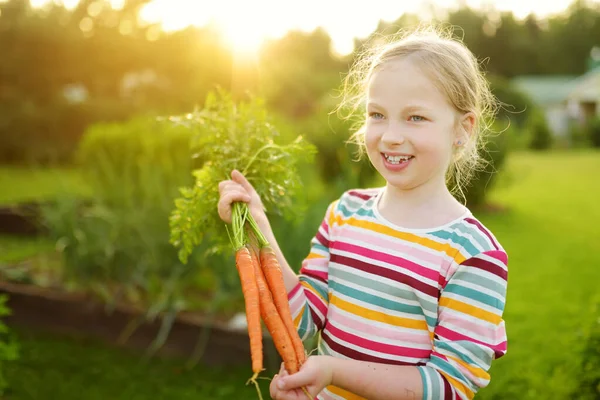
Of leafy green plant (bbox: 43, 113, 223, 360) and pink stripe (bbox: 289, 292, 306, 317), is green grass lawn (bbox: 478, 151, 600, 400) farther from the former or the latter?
leafy green plant (bbox: 43, 113, 223, 360)

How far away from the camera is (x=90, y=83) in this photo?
675 inches

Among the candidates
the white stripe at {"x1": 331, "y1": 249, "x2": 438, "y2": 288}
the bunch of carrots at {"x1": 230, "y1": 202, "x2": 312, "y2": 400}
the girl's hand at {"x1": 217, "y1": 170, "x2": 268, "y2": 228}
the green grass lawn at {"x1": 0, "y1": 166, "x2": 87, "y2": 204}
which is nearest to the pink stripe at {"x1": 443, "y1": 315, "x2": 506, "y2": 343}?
the white stripe at {"x1": 331, "y1": 249, "x2": 438, "y2": 288}

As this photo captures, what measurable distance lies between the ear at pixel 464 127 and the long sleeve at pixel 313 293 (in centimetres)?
46

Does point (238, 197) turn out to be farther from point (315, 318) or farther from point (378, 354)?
point (378, 354)

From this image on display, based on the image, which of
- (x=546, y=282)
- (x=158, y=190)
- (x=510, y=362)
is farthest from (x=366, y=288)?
(x=546, y=282)

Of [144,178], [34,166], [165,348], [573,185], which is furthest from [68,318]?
[573,185]

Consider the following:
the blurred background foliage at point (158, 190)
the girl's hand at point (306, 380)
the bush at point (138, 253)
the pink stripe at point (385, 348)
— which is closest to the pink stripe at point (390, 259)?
the pink stripe at point (385, 348)

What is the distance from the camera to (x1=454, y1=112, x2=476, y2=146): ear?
5.30 ft

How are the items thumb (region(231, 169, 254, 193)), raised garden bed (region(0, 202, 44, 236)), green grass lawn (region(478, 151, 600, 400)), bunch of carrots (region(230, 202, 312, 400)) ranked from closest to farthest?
bunch of carrots (region(230, 202, 312, 400)) < thumb (region(231, 169, 254, 193)) < green grass lawn (region(478, 151, 600, 400)) < raised garden bed (region(0, 202, 44, 236))

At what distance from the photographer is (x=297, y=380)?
1.42 meters

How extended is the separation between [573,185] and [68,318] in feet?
42.4

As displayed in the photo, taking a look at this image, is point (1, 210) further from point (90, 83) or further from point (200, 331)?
point (90, 83)

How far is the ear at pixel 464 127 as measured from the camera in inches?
63.6

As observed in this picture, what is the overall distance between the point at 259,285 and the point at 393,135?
60 centimetres
